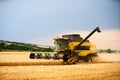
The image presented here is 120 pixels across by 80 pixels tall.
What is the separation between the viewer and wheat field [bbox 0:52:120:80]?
186 inches

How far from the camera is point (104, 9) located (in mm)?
7355

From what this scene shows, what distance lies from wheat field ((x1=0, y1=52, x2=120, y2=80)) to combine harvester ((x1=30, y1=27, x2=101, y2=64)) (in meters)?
0.21

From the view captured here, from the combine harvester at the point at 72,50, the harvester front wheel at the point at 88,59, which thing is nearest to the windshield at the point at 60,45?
the combine harvester at the point at 72,50

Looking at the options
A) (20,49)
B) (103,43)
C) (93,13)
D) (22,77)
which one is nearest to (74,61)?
(103,43)

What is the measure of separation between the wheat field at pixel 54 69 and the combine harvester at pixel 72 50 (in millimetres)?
206

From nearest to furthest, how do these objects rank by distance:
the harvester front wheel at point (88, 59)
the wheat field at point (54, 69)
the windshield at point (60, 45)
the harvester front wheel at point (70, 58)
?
the wheat field at point (54, 69) < the harvester front wheel at point (70, 58) < the windshield at point (60, 45) < the harvester front wheel at point (88, 59)

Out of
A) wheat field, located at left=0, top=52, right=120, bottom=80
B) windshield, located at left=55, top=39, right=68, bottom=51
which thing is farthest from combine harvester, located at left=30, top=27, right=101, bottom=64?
wheat field, located at left=0, top=52, right=120, bottom=80

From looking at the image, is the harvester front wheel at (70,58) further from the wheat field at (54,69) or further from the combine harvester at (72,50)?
the wheat field at (54,69)

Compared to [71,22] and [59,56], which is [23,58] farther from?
[71,22]

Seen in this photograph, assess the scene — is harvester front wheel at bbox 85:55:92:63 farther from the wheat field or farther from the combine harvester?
the wheat field

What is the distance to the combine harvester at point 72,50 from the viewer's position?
25.3 feet

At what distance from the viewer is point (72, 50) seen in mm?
8109

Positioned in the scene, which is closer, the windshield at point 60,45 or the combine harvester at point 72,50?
the combine harvester at point 72,50

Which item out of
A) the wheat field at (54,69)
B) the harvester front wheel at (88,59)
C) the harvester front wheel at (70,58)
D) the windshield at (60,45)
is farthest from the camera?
Answer: the harvester front wheel at (88,59)
